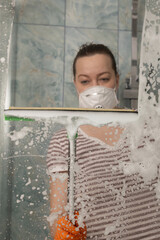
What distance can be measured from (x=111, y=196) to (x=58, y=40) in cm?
58

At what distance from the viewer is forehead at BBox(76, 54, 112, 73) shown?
1.53ft

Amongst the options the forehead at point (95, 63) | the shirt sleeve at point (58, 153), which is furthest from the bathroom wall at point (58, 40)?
the shirt sleeve at point (58, 153)

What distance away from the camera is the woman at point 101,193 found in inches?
12.3

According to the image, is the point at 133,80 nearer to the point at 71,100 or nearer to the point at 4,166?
the point at 71,100

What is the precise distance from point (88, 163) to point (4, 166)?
0.16 meters

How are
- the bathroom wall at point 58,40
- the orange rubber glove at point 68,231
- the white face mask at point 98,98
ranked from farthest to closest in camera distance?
the bathroom wall at point 58,40 < the white face mask at point 98,98 < the orange rubber glove at point 68,231

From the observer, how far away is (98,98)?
0.42m

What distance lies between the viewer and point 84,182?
33 cm

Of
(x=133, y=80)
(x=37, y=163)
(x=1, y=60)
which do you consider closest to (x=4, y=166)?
(x=37, y=163)

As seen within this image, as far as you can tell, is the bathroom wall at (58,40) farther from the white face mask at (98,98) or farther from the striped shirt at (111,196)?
the striped shirt at (111,196)

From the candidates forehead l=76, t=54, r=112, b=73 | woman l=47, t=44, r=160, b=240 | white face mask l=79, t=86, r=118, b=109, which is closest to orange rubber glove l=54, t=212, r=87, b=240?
woman l=47, t=44, r=160, b=240

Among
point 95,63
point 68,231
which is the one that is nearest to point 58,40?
point 95,63

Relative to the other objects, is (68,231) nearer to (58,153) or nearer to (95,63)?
(58,153)

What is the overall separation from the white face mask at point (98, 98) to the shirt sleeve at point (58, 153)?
11cm
